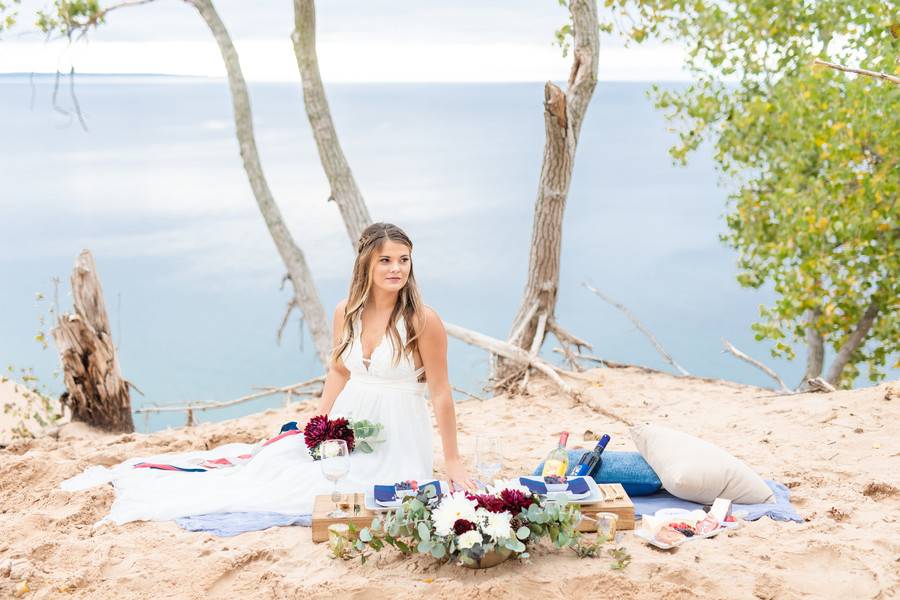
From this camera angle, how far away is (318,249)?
27.1m

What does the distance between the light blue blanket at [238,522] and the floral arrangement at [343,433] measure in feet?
1.24

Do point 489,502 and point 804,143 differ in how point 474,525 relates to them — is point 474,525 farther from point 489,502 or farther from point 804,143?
point 804,143

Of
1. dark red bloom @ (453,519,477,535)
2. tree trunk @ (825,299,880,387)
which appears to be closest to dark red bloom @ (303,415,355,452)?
dark red bloom @ (453,519,477,535)

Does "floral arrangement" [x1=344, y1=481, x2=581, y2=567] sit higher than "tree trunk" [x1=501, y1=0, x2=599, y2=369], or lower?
lower

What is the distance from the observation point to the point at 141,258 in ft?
77.0

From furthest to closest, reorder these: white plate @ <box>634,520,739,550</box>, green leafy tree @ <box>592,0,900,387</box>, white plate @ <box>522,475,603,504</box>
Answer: green leafy tree @ <box>592,0,900,387</box>, white plate @ <box>522,475,603,504</box>, white plate @ <box>634,520,739,550</box>

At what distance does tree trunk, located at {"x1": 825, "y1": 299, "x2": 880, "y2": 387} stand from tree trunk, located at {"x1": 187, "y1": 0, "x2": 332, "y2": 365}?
511 cm

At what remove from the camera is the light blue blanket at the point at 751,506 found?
403 centimetres

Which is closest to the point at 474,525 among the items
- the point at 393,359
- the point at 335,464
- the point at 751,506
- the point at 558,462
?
the point at 335,464

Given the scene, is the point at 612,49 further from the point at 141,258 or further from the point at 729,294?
the point at 141,258

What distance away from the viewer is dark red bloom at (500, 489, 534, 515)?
3426mm

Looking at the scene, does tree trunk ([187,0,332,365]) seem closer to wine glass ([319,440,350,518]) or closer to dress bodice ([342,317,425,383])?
dress bodice ([342,317,425,383])

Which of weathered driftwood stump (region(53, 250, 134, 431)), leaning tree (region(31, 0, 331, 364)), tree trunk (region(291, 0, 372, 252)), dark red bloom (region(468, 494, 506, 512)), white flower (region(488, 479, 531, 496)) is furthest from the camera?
leaning tree (region(31, 0, 331, 364))

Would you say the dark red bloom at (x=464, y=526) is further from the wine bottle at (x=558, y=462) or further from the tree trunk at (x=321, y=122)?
the tree trunk at (x=321, y=122)
